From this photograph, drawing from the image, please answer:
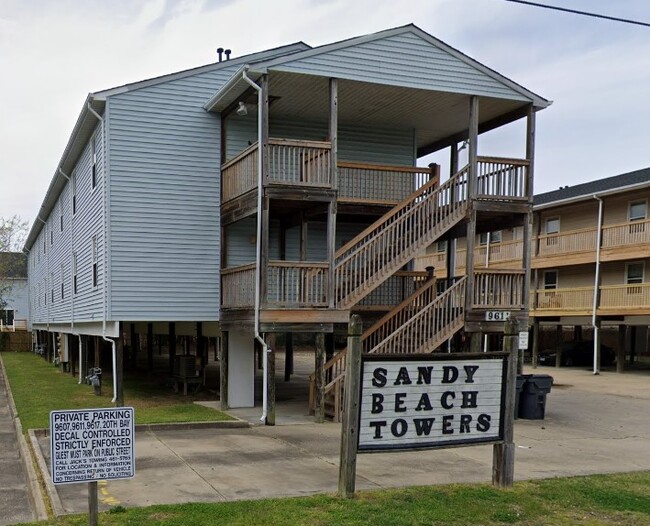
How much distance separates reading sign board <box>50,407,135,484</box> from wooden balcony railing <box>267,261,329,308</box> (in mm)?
7195

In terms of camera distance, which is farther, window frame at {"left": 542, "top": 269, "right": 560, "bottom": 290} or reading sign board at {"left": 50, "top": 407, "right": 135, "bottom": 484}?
window frame at {"left": 542, "top": 269, "right": 560, "bottom": 290}

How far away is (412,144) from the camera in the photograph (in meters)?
17.8

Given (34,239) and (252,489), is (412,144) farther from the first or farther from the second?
(34,239)

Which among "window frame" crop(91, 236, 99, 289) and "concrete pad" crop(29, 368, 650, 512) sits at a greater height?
"window frame" crop(91, 236, 99, 289)

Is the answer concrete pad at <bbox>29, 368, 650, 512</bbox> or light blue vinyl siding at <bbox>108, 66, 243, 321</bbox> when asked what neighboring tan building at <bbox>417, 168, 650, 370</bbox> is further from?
light blue vinyl siding at <bbox>108, 66, 243, 321</bbox>

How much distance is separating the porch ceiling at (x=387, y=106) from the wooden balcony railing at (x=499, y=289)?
3.95 m

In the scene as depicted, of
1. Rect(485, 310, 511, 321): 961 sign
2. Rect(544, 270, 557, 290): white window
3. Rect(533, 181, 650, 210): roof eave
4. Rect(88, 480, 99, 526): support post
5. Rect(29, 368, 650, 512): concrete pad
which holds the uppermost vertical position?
Rect(533, 181, 650, 210): roof eave

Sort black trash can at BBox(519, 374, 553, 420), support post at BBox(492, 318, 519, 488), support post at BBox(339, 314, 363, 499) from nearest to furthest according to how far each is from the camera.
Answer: support post at BBox(339, 314, 363, 499), support post at BBox(492, 318, 519, 488), black trash can at BBox(519, 374, 553, 420)

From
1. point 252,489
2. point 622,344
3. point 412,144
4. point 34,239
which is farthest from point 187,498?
point 34,239

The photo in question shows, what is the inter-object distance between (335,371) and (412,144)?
273 inches

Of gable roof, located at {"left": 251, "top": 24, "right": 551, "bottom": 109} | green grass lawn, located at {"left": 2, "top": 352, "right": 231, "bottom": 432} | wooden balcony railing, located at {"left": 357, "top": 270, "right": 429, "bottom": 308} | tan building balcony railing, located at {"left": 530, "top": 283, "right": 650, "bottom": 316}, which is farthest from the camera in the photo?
tan building balcony railing, located at {"left": 530, "top": 283, "right": 650, "bottom": 316}

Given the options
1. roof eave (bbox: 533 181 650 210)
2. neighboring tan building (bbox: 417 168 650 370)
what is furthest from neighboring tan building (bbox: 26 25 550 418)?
neighboring tan building (bbox: 417 168 650 370)

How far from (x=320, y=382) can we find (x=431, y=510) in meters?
6.72

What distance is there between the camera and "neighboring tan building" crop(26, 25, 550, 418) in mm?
13625
